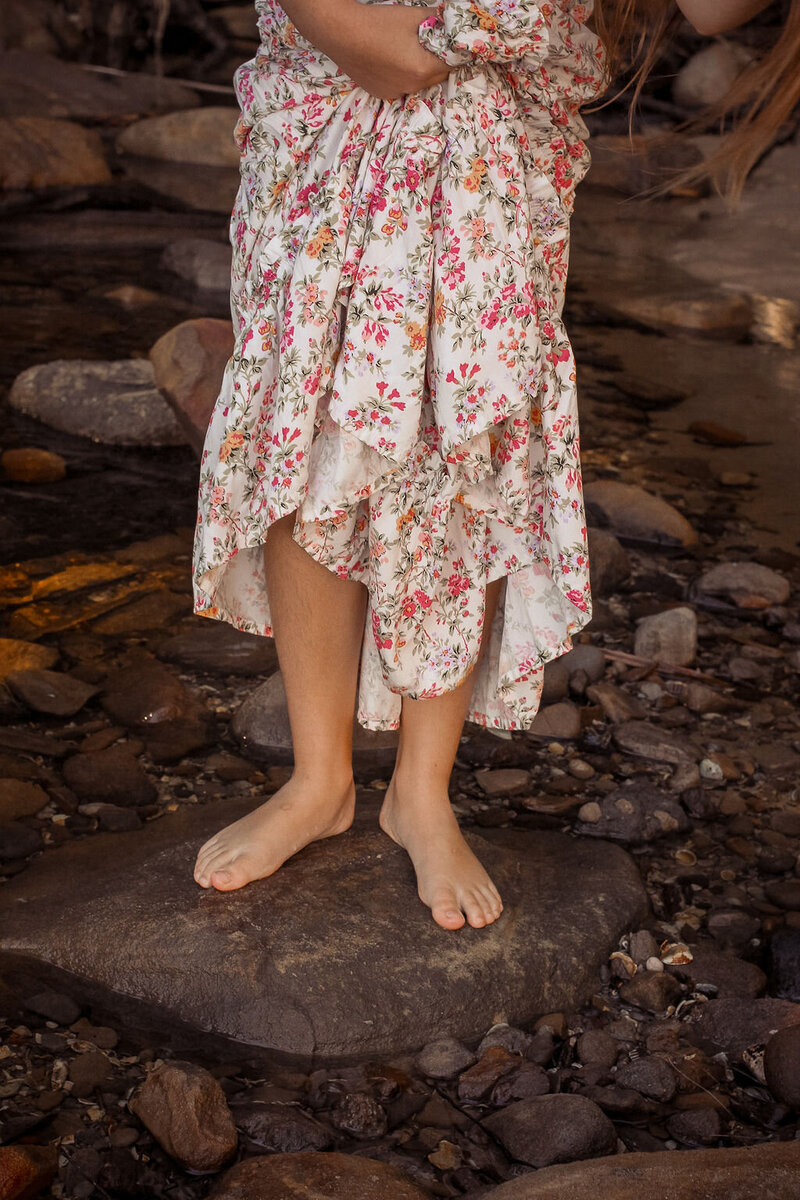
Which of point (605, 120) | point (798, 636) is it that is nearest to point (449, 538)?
point (798, 636)

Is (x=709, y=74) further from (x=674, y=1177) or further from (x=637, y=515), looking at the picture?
(x=674, y=1177)

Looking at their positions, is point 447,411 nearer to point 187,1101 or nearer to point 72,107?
point 187,1101

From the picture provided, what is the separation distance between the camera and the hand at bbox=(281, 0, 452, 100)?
5.51 ft

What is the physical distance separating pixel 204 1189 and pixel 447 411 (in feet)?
3.45

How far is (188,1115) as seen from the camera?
1.64 meters

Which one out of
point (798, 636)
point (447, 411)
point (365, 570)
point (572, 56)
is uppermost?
point (572, 56)

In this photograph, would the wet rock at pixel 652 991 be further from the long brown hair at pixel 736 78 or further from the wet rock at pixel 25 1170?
the long brown hair at pixel 736 78

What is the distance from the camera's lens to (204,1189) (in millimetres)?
1600

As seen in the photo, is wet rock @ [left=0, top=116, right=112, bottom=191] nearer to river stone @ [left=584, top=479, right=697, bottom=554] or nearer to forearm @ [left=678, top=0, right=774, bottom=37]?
river stone @ [left=584, top=479, right=697, bottom=554]

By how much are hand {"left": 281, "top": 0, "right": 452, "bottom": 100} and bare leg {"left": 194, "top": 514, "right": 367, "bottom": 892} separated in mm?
626

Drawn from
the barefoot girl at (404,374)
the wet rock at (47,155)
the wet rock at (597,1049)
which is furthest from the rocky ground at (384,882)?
the wet rock at (47,155)

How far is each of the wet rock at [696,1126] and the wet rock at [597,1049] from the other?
5.0 inches

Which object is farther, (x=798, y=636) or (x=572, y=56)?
(x=798, y=636)

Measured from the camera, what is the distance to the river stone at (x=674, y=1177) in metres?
1.47
